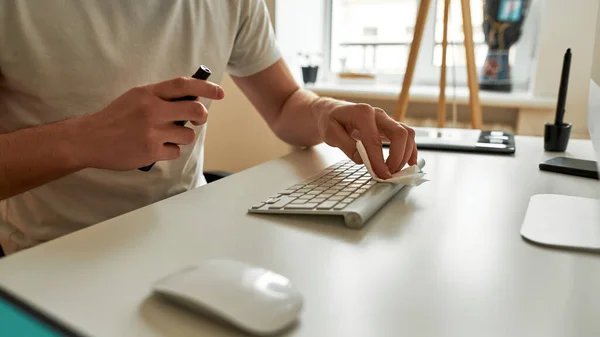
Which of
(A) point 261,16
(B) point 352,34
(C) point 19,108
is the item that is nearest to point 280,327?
(C) point 19,108

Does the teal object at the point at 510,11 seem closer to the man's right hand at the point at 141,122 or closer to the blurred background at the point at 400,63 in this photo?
the blurred background at the point at 400,63

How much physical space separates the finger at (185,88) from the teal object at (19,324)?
0.93 feet

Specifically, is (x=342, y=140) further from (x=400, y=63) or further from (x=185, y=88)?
(x=400, y=63)

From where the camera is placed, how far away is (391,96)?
185cm

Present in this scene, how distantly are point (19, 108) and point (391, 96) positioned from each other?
1.34 metres

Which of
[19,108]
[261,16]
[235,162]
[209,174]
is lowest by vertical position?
[235,162]

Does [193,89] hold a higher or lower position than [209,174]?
higher

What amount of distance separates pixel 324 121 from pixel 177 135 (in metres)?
0.35

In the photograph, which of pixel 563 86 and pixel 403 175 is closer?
pixel 403 175

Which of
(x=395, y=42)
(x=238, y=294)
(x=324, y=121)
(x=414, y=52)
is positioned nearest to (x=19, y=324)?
(x=238, y=294)

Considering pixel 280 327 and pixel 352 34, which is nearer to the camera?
pixel 280 327

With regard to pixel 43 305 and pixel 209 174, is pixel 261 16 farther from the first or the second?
pixel 43 305

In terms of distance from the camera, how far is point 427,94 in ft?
5.93

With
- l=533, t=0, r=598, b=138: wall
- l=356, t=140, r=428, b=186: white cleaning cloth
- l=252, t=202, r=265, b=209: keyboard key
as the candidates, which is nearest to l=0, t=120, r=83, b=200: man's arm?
l=252, t=202, r=265, b=209: keyboard key
